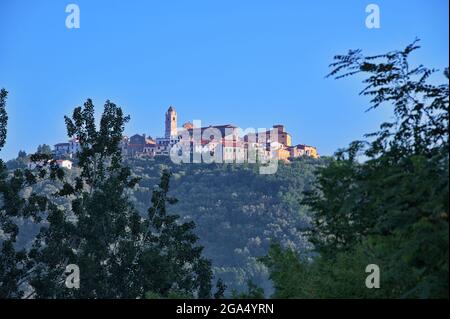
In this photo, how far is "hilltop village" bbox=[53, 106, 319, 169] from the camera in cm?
12044

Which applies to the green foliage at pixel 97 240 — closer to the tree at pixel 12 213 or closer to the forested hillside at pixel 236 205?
the tree at pixel 12 213

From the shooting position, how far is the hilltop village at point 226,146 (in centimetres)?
12044

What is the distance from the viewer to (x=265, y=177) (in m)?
121

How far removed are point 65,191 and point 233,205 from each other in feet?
293

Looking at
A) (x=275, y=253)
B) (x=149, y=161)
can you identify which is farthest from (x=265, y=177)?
(x=275, y=253)

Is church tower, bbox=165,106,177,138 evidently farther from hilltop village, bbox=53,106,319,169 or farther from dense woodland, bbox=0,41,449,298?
dense woodland, bbox=0,41,449,298

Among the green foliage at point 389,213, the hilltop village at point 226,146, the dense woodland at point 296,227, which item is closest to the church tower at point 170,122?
the hilltop village at point 226,146

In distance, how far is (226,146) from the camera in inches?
5118

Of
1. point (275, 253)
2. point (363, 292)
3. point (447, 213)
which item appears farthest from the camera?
point (275, 253)

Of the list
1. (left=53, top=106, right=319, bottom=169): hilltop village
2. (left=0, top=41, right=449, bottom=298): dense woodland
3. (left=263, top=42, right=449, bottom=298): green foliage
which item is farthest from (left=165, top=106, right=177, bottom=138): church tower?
(left=263, top=42, right=449, bottom=298): green foliage

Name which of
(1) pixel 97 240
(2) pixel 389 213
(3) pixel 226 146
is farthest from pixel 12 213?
(3) pixel 226 146

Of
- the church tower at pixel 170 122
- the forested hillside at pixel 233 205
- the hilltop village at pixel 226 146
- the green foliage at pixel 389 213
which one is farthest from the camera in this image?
the church tower at pixel 170 122

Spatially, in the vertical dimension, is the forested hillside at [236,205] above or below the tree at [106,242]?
above
